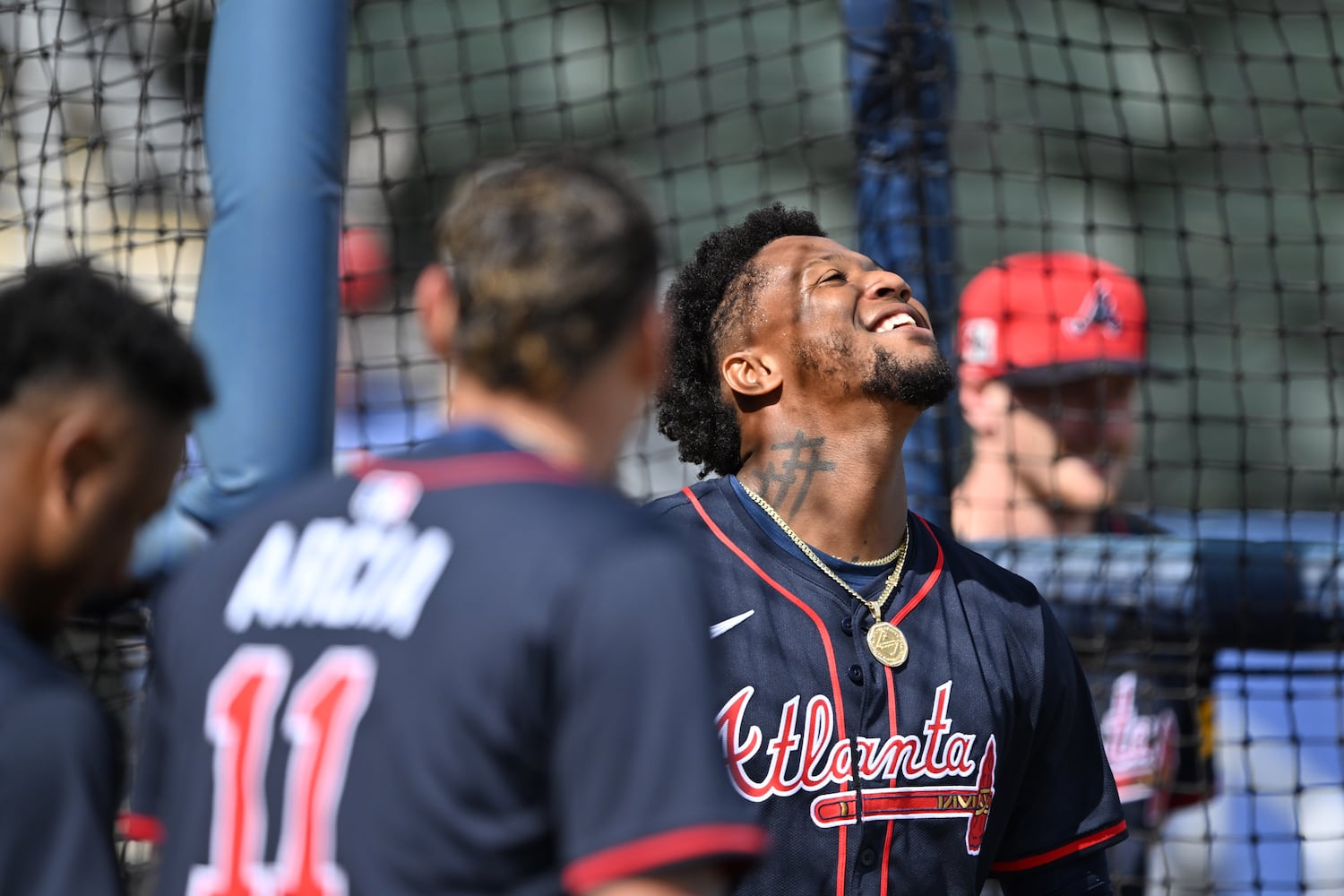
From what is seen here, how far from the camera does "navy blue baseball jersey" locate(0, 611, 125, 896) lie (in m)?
1.22

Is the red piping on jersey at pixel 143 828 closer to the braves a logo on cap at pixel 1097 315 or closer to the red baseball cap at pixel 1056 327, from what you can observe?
the red baseball cap at pixel 1056 327

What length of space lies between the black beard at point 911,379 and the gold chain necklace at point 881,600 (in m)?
0.25

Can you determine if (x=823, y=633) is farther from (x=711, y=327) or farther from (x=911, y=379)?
(x=711, y=327)

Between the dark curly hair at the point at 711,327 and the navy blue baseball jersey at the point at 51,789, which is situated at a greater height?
the dark curly hair at the point at 711,327

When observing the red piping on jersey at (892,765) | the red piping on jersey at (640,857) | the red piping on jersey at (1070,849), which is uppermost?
the red piping on jersey at (640,857)

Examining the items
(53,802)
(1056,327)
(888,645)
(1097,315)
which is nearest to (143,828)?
(53,802)

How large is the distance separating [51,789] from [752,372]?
149cm

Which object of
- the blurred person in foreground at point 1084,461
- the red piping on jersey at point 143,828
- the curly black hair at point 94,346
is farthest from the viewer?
the blurred person in foreground at point 1084,461

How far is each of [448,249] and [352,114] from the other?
29.7 ft

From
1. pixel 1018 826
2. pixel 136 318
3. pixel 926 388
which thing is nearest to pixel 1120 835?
pixel 1018 826

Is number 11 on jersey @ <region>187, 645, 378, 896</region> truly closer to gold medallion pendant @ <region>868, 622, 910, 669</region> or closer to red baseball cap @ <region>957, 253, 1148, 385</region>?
gold medallion pendant @ <region>868, 622, 910, 669</region>

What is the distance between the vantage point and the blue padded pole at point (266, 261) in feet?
7.35

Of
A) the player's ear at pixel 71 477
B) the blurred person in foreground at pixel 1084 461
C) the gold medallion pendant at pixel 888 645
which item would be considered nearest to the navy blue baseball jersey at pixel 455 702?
the player's ear at pixel 71 477

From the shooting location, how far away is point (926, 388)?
7.52 feet
